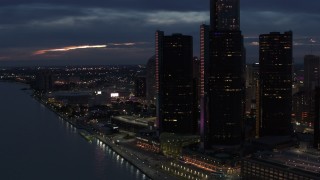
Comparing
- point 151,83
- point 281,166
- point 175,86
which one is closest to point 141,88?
point 151,83

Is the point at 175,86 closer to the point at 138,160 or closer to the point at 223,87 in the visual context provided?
the point at 223,87

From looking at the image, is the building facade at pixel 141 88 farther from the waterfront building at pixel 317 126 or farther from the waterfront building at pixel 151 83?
the waterfront building at pixel 317 126

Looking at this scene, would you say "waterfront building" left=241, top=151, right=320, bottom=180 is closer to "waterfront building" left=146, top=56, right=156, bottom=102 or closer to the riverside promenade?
the riverside promenade

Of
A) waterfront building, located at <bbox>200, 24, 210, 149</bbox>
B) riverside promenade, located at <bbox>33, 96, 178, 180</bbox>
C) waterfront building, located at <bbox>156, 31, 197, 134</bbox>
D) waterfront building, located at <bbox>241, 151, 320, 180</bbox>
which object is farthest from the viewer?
waterfront building, located at <bbox>156, 31, 197, 134</bbox>

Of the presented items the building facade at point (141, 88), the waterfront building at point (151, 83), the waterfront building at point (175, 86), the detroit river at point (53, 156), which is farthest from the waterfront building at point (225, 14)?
the building facade at point (141, 88)

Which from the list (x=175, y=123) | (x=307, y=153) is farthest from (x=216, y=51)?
(x=307, y=153)

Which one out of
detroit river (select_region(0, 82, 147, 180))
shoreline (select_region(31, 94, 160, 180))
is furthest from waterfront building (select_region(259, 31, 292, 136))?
detroit river (select_region(0, 82, 147, 180))
